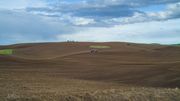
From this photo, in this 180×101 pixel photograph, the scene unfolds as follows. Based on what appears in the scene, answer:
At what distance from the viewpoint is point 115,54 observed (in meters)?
54.2

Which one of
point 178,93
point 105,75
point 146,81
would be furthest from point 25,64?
point 178,93

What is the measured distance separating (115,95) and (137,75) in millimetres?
14113

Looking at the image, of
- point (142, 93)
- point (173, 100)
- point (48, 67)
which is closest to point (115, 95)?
point (142, 93)

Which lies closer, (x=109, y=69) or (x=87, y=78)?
(x=87, y=78)

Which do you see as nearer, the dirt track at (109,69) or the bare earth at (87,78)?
the bare earth at (87,78)

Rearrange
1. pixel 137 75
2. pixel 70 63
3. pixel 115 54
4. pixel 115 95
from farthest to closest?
pixel 115 54
pixel 70 63
pixel 137 75
pixel 115 95

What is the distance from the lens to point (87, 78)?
3231 cm

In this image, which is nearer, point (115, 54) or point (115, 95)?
point (115, 95)

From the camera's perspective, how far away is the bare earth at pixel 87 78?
60.9 ft

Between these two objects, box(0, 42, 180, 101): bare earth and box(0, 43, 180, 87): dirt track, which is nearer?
box(0, 42, 180, 101): bare earth

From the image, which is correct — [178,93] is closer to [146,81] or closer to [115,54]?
[146,81]

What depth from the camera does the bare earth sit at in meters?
18.6

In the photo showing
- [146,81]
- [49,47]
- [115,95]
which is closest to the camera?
[115,95]

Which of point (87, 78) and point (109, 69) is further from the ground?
point (109, 69)
